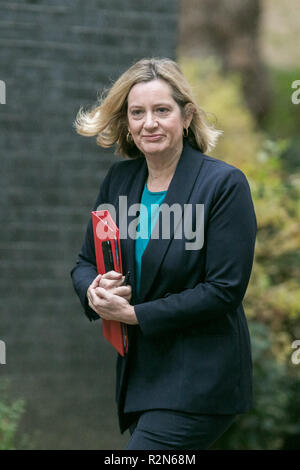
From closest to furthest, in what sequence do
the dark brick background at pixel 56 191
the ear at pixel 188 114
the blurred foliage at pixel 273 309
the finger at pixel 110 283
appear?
the finger at pixel 110 283
the ear at pixel 188 114
the dark brick background at pixel 56 191
the blurred foliage at pixel 273 309

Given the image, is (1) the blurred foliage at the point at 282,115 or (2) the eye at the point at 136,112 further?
(1) the blurred foliage at the point at 282,115

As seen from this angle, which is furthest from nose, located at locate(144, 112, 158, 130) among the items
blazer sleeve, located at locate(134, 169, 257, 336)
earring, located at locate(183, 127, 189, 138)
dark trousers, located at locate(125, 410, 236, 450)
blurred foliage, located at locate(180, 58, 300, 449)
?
blurred foliage, located at locate(180, 58, 300, 449)

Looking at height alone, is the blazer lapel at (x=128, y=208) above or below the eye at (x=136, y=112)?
below

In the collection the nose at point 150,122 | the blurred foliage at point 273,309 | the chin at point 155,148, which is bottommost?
the blurred foliage at point 273,309

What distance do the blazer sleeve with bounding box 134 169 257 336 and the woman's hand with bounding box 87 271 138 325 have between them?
0.05 metres

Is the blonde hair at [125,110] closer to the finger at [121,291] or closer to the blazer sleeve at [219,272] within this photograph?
the blazer sleeve at [219,272]

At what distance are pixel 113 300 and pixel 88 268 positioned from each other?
402 mm

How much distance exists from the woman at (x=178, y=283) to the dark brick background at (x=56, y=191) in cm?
178

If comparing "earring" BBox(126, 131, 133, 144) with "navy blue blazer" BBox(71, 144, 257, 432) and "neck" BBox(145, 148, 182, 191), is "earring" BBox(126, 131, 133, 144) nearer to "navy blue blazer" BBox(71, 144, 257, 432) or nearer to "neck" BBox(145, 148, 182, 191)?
"neck" BBox(145, 148, 182, 191)

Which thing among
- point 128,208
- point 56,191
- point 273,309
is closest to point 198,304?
point 128,208

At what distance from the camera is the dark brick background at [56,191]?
14.4 ft

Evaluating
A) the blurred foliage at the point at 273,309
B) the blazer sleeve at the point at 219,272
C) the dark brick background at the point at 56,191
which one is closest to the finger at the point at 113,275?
the blazer sleeve at the point at 219,272

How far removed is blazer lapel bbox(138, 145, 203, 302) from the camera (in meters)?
2.55

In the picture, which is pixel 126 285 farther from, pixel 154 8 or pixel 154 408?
pixel 154 8
